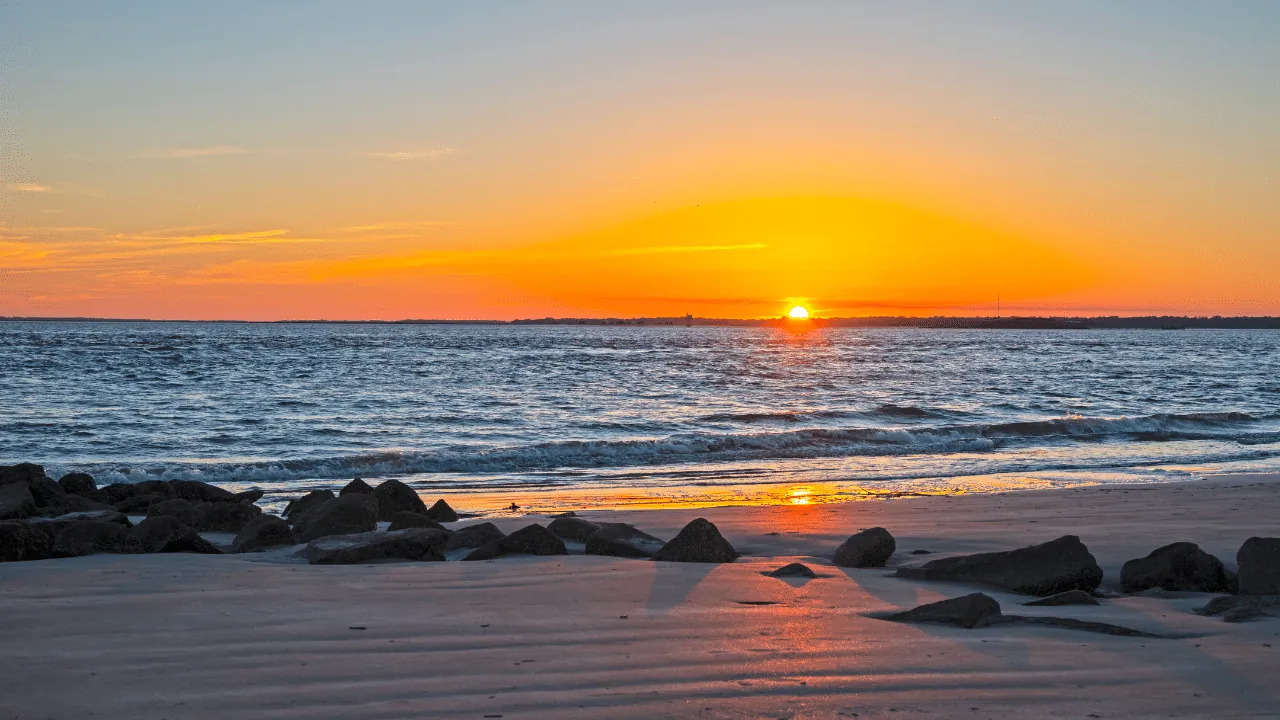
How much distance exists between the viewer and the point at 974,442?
22.1 meters

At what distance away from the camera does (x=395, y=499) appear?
10.9 m

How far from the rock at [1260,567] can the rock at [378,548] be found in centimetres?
519

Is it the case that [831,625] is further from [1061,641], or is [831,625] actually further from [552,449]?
[552,449]

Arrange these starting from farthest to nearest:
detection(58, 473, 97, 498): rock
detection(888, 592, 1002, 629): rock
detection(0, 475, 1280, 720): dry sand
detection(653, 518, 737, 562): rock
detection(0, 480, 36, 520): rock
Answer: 1. detection(58, 473, 97, 498): rock
2. detection(0, 480, 36, 520): rock
3. detection(653, 518, 737, 562): rock
4. detection(888, 592, 1002, 629): rock
5. detection(0, 475, 1280, 720): dry sand

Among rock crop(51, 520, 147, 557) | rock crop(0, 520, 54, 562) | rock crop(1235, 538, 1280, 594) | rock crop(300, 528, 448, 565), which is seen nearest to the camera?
rock crop(1235, 538, 1280, 594)

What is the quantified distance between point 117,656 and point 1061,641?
425 centimetres

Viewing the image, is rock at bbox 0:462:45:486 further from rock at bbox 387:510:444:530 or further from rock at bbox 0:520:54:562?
rock at bbox 387:510:444:530

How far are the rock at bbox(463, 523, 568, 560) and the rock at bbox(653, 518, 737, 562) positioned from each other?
76 cm

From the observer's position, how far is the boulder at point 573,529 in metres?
8.64

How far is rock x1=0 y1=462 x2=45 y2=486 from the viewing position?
11.8 meters

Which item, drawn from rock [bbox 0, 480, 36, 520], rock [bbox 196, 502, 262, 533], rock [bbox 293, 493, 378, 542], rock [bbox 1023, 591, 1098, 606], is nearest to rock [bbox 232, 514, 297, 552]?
rock [bbox 293, 493, 378, 542]

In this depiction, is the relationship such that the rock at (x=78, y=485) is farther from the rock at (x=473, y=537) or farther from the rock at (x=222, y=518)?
the rock at (x=473, y=537)

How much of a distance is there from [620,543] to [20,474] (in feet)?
25.9

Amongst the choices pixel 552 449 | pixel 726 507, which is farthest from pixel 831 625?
pixel 552 449
